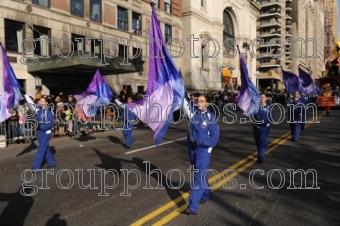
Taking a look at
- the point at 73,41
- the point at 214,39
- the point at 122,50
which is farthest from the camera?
the point at 214,39

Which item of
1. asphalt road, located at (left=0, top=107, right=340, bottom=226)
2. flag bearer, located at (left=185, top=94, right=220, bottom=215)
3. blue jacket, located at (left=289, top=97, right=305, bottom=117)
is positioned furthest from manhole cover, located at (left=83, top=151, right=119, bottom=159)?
blue jacket, located at (left=289, top=97, right=305, bottom=117)

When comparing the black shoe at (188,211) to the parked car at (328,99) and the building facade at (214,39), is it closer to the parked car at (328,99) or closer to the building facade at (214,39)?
the parked car at (328,99)

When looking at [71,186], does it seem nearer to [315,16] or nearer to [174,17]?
[174,17]

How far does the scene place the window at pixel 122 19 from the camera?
84.9 feet

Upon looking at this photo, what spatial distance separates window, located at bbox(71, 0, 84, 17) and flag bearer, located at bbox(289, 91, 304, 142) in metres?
16.4

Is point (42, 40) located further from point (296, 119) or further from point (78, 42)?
point (296, 119)

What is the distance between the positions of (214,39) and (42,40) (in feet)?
78.2

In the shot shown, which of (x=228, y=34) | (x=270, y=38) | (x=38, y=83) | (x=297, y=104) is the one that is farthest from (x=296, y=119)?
(x=270, y=38)

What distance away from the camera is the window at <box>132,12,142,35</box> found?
27.3m

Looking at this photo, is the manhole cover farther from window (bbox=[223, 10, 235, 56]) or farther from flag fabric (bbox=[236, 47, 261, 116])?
window (bbox=[223, 10, 235, 56])

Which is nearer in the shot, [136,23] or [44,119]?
[44,119]

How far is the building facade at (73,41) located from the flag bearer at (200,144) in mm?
12831

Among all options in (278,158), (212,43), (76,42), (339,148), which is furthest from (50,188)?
(212,43)

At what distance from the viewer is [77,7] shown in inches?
867
